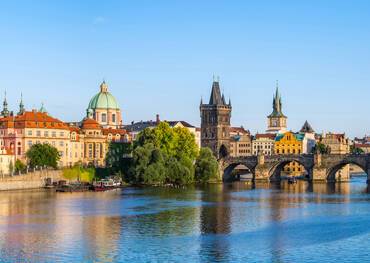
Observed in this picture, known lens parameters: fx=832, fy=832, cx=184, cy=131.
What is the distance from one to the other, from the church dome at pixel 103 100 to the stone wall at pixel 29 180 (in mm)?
49122

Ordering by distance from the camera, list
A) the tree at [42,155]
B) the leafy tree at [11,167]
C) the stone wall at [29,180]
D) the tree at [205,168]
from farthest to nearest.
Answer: the tree at [205,168], the tree at [42,155], the leafy tree at [11,167], the stone wall at [29,180]

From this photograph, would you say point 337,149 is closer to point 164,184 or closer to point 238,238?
point 164,184

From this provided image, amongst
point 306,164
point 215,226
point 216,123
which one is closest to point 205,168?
point 306,164

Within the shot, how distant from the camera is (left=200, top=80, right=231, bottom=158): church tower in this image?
552ft

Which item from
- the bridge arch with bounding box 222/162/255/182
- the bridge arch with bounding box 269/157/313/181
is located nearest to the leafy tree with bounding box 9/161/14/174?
the bridge arch with bounding box 222/162/255/182

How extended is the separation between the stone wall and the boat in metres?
5.87

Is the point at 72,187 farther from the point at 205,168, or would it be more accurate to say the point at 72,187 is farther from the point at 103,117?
the point at 103,117

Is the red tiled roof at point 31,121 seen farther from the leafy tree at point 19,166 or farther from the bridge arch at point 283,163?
the bridge arch at point 283,163

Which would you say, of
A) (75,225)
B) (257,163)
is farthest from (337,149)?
(75,225)

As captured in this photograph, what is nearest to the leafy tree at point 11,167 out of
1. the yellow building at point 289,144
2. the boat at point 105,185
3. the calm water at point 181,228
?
the boat at point 105,185

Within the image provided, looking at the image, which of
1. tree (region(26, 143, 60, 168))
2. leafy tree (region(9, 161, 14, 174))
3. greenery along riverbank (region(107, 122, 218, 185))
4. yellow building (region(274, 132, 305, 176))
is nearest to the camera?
leafy tree (region(9, 161, 14, 174))

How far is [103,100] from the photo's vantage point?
156375 millimetres

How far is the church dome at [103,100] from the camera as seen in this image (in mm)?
156000

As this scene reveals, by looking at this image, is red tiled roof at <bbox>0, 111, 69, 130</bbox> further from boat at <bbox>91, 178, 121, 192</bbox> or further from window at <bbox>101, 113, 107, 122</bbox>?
window at <bbox>101, 113, 107, 122</bbox>
